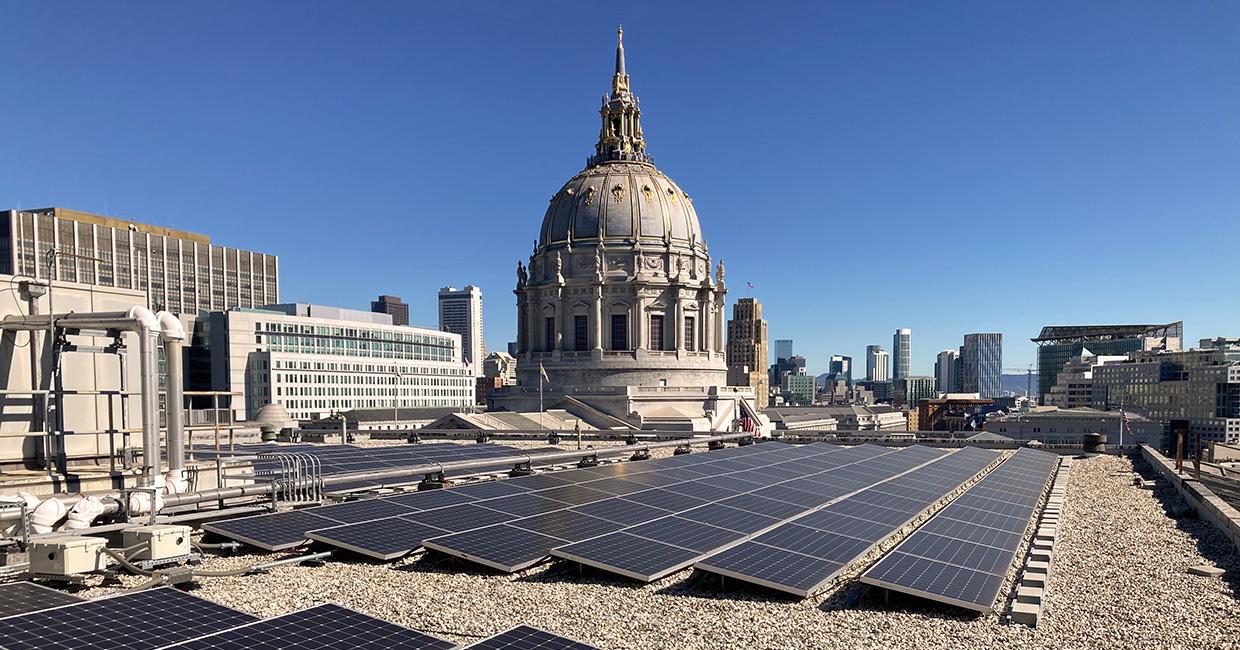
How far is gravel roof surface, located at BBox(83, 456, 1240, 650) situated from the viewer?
52.1 feet

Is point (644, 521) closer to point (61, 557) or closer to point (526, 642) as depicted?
point (526, 642)

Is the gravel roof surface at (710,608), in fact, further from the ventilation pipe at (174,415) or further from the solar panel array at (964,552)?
the ventilation pipe at (174,415)

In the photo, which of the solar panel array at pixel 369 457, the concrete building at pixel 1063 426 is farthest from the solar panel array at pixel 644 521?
the concrete building at pixel 1063 426

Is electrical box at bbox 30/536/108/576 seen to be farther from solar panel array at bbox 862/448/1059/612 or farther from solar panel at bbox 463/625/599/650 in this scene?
solar panel array at bbox 862/448/1059/612

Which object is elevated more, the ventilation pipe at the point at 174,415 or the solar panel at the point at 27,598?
the ventilation pipe at the point at 174,415

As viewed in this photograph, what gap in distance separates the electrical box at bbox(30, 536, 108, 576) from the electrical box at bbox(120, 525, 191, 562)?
1422 millimetres

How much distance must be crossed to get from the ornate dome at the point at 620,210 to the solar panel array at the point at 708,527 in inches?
2804

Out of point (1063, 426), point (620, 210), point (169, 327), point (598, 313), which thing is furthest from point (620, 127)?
point (169, 327)

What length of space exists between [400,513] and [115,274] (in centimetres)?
18646

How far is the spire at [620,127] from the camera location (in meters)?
116

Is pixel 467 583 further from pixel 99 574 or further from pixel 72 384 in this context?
pixel 72 384

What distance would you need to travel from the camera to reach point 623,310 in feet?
342

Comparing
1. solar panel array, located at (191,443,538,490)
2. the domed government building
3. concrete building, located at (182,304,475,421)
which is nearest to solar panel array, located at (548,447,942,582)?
solar panel array, located at (191,443,538,490)

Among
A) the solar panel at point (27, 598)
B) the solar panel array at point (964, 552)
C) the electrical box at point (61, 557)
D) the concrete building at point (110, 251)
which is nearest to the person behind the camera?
the solar panel at point (27, 598)
